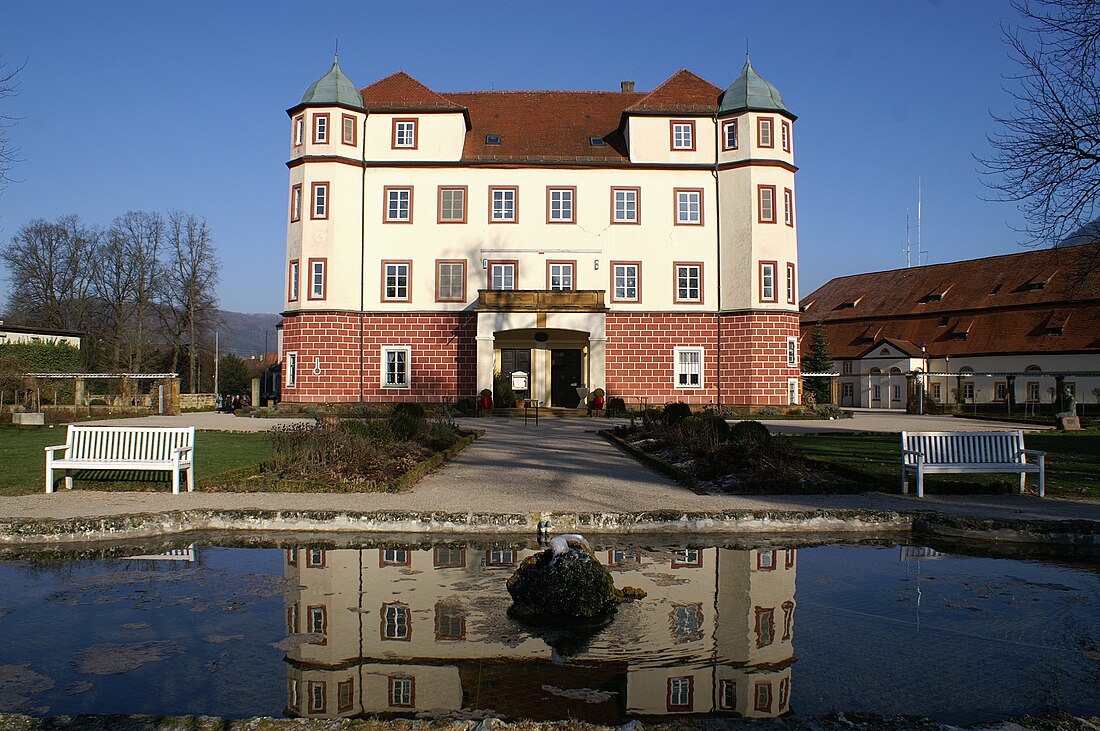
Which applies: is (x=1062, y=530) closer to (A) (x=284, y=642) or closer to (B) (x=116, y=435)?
(A) (x=284, y=642)

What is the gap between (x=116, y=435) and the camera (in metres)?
12.8

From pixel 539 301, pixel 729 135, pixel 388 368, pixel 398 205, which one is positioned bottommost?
pixel 388 368

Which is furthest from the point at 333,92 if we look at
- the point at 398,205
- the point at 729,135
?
the point at 729,135

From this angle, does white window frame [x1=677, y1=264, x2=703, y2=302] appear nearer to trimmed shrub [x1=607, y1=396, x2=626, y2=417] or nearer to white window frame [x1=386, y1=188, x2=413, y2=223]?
trimmed shrub [x1=607, y1=396, x2=626, y2=417]

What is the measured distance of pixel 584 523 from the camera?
994cm

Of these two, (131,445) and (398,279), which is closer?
(131,445)

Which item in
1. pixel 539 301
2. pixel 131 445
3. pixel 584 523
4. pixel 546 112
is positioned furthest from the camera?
pixel 546 112

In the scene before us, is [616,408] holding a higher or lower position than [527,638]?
higher

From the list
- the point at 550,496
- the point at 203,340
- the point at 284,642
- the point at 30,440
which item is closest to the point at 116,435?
the point at 550,496

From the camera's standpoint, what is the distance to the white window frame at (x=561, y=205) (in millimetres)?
39312

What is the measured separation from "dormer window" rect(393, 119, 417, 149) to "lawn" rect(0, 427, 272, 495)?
18901mm

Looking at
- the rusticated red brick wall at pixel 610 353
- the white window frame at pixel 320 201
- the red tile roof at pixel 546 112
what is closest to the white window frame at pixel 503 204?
the red tile roof at pixel 546 112

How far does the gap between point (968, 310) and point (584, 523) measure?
58.4 meters

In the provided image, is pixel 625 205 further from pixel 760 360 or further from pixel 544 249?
pixel 760 360
